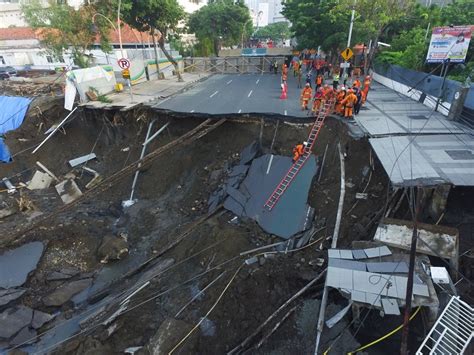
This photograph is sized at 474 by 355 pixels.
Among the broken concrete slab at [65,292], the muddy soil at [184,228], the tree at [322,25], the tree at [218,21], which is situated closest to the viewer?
the muddy soil at [184,228]

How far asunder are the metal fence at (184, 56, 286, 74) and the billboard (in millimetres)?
19634

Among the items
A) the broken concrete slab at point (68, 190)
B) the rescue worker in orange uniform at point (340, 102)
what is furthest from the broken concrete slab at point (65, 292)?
the rescue worker in orange uniform at point (340, 102)

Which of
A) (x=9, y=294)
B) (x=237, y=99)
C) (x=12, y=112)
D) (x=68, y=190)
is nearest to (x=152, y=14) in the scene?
(x=237, y=99)

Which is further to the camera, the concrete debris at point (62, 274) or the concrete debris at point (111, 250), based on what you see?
the concrete debris at point (111, 250)

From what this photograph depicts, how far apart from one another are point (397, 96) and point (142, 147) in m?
16.3

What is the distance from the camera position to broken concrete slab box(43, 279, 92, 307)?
9523mm

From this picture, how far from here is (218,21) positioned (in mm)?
39531

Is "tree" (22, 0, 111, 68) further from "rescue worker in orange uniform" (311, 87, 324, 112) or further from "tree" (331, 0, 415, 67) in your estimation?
"rescue worker in orange uniform" (311, 87, 324, 112)

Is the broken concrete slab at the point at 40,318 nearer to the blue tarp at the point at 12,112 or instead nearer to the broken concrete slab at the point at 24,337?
the broken concrete slab at the point at 24,337

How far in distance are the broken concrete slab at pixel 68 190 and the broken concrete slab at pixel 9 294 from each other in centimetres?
569

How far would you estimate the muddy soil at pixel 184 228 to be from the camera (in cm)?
820

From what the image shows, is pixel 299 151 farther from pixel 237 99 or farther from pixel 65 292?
pixel 65 292

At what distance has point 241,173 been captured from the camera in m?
13.4

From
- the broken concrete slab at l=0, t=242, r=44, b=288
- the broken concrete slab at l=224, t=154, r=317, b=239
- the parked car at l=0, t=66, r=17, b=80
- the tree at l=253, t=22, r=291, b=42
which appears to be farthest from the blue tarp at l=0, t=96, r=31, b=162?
the tree at l=253, t=22, r=291, b=42
